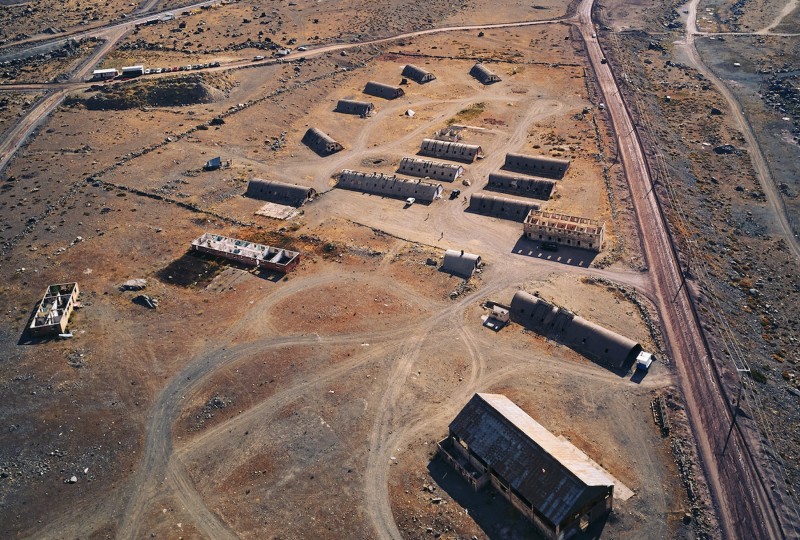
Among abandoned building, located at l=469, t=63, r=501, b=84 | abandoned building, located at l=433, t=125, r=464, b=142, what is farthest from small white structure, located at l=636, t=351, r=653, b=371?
abandoned building, located at l=469, t=63, r=501, b=84

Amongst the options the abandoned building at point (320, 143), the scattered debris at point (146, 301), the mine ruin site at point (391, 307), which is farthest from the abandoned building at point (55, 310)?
the abandoned building at point (320, 143)

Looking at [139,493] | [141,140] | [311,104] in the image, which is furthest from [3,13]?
[139,493]

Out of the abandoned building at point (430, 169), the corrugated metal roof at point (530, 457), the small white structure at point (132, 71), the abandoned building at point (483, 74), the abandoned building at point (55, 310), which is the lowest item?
the abandoned building at point (55, 310)

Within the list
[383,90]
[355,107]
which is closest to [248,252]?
[355,107]

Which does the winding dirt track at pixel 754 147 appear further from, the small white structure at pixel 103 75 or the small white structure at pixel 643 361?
the small white structure at pixel 103 75

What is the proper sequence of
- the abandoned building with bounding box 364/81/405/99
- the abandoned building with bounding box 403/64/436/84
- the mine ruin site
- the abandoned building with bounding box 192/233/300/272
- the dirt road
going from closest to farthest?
the dirt road → the mine ruin site → the abandoned building with bounding box 192/233/300/272 → the abandoned building with bounding box 364/81/405/99 → the abandoned building with bounding box 403/64/436/84

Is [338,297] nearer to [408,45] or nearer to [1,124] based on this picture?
[1,124]

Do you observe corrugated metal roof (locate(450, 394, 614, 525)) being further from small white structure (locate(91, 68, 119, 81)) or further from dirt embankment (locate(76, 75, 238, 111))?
small white structure (locate(91, 68, 119, 81))
